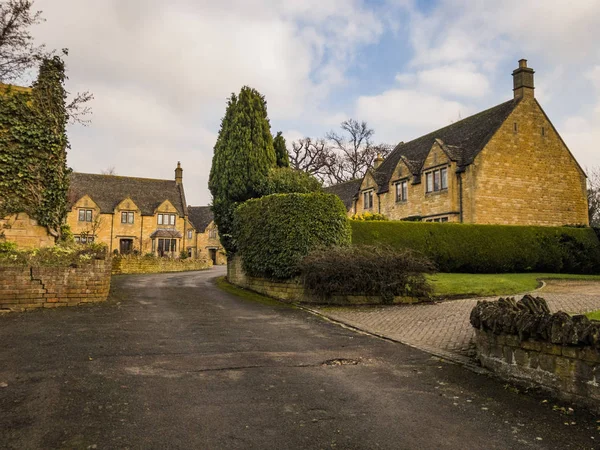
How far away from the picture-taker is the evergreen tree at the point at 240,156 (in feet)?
68.2

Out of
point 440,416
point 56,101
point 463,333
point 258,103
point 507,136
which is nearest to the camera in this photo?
point 440,416

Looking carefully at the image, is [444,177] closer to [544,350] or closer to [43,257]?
[43,257]

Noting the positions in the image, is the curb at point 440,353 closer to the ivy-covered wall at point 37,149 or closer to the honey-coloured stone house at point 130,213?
the ivy-covered wall at point 37,149

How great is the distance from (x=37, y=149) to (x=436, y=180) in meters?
23.2

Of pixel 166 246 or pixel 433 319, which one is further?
pixel 166 246

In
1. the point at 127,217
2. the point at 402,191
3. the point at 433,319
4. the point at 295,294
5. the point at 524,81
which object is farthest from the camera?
the point at 127,217

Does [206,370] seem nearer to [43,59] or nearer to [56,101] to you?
[56,101]

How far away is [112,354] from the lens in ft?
23.4

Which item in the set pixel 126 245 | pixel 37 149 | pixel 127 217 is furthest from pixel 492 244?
pixel 126 245

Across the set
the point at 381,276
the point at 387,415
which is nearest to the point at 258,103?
the point at 381,276

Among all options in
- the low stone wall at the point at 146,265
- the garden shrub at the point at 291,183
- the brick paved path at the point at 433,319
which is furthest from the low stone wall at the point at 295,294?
the low stone wall at the point at 146,265

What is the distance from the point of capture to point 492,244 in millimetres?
22922

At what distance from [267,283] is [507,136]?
20.4 metres

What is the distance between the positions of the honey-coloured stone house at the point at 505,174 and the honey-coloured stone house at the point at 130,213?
29.9 meters
